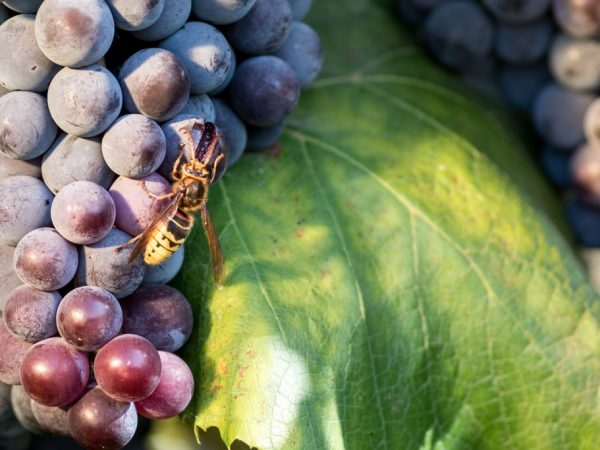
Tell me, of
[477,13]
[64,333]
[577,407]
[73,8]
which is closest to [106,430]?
[64,333]

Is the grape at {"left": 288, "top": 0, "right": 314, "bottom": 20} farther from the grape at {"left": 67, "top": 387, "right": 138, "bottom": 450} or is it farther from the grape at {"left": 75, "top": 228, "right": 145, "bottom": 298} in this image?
the grape at {"left": 67, "top": 387, "right": 138, "bottom": 450}

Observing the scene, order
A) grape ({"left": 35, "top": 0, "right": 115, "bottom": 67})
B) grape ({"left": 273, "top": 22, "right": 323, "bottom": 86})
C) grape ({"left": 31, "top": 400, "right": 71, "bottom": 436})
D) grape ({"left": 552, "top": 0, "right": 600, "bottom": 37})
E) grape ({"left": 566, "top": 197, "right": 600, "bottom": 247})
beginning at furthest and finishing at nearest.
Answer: grape ({"left": 566, "top": 197, "right": 600, "bottom": 247}), grape ({"left": 552, "top": 0, "right": 600, "bottom": 37}), grape ({"left": 273, "top": 22, "right": 323, "bottom": 86}), grape ({"left": 31, "top": 400, "right": 71, "bottom": 436}), grape ({"left": 35, "top": 0, "right": 115, "bottom": 67})

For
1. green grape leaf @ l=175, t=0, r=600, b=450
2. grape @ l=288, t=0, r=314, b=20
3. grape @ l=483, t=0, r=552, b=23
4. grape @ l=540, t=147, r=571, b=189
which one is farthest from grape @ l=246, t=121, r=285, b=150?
grape @ l=540, t=147, r=571, b=189

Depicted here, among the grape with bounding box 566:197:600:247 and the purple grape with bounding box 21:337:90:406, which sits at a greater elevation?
the purple grape with bounding box 21:337:90:406

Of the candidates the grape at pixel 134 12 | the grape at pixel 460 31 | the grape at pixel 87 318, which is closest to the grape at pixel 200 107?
the grape at pixel 134 12

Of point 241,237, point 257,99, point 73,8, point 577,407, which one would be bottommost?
point 577,407

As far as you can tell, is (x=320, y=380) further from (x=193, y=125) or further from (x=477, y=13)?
(x=477, y=13)
